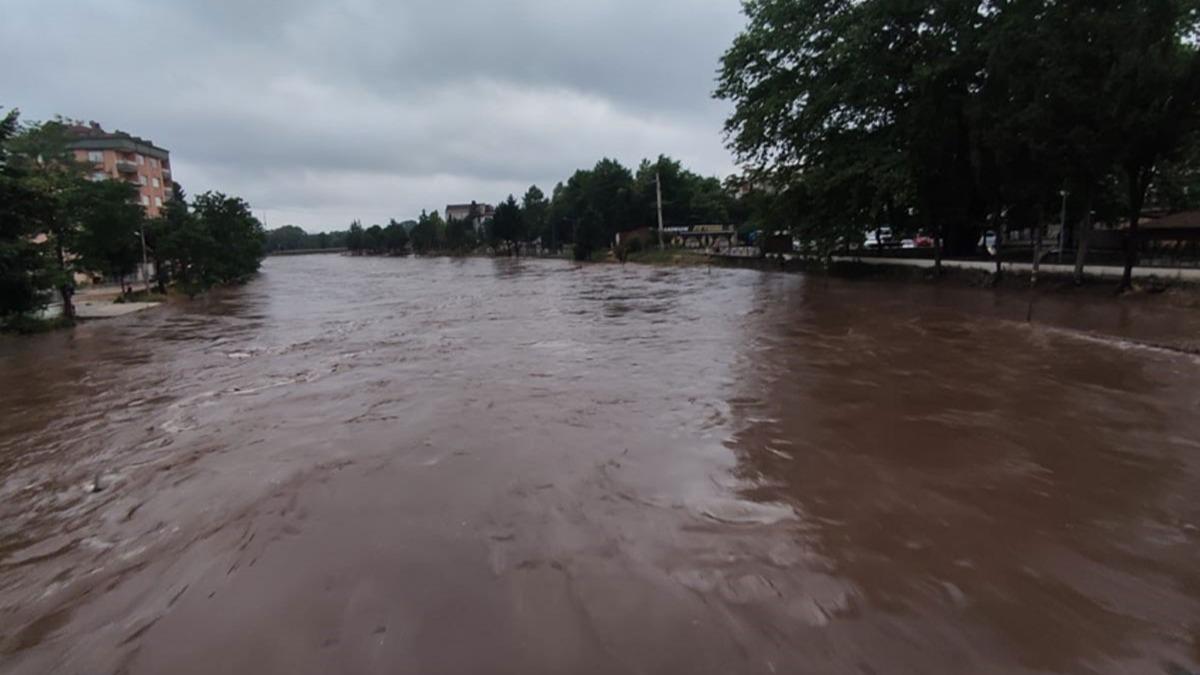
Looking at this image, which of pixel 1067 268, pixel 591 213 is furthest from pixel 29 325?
pixel 591 213

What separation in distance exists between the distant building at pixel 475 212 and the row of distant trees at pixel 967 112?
69.4 metres

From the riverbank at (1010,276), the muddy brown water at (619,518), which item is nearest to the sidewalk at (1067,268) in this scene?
the riverbank at (1010,276)

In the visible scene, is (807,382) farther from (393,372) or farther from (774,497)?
(393,372)

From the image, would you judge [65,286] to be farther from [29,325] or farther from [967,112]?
[967,112]

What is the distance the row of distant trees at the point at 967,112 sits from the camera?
13.7 meters

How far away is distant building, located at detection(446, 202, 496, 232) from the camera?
11494cm

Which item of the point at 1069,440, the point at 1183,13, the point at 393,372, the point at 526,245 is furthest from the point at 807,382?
the point at 526,245

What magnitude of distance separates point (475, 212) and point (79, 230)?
98.0 metres

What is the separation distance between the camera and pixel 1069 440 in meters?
6.31

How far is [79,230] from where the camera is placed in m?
25.4

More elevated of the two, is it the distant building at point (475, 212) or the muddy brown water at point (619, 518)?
the distant building at point (475, 212)

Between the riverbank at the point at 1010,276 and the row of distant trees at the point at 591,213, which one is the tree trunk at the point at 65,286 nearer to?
the riverbank at the point at 1010,276

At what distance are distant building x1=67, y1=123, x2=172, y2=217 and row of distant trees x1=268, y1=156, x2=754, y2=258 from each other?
39.4 meters

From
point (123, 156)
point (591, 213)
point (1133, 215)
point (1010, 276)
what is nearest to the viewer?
point (1133, 215)
